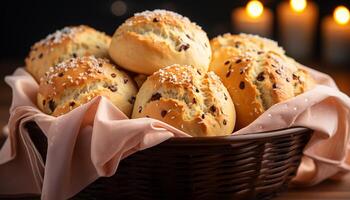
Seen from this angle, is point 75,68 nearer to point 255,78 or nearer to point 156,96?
point 156,96

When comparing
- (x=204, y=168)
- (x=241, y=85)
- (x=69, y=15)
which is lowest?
(x=69, y=15)

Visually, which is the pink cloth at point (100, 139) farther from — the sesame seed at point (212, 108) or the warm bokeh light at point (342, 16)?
the warm bokeh light at point (342, 16)

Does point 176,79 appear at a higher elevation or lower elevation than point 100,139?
higher

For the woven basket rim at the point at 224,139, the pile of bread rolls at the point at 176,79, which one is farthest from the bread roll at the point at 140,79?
the woven basket rim at the point at 224,139

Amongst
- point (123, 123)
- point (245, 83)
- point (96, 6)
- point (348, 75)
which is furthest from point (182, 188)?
point (96, 6)

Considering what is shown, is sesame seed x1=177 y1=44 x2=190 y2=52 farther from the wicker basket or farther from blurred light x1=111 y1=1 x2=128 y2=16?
blurred light x1=111 y1=1 x2=128 y2=16

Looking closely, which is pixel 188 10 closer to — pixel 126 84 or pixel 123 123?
pixel 126 84

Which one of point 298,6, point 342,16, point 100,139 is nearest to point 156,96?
point 100,139
